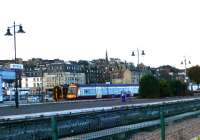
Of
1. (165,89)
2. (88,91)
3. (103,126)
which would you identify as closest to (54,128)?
(103,126)

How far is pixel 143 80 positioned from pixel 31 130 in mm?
64170

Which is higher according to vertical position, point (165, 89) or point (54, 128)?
point (165, 89)

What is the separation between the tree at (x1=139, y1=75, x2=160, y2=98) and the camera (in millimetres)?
71500

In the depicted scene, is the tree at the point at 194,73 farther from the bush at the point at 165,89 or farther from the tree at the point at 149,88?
the tree at the point at 149,88

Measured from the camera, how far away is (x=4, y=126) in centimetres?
731

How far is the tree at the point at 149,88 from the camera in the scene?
7150 cm

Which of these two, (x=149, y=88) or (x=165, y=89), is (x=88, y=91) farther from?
(x=149, y=88)

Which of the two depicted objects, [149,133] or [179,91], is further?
[179,91]

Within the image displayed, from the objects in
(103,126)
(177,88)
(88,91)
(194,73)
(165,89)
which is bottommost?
(103,126)

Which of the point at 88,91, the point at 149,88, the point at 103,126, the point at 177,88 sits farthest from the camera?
the point at 88,91

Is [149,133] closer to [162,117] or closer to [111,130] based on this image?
[162,117]

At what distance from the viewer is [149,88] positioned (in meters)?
73.2

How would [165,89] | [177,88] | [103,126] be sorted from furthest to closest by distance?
1. [177,88]
2. [165,89]
3. [103,126]

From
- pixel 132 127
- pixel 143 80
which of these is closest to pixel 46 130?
pixel 132 127
